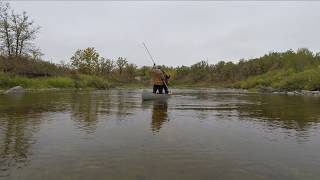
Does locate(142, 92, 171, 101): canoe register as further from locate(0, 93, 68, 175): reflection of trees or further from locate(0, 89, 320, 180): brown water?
locate(0, 93, 68, 175): reflection of trees

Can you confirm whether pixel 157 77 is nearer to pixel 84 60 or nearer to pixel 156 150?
pixel 156 150

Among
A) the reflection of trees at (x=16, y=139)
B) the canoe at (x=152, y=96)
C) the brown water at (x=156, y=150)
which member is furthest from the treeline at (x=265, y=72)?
the reflection of trees at (x=16, y=139)

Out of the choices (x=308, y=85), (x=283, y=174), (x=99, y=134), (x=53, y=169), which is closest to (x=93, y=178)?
(x=53, y=169)

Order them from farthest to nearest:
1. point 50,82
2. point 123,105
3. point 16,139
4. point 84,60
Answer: point 84,60 < point 50,82 < point 123,105 < point 16,139

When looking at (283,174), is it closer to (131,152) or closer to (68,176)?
(131,152)

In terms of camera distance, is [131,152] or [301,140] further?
[301,140]

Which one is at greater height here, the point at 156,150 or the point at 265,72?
the point at 265,72

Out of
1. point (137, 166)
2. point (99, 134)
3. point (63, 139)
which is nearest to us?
point (137, 166)

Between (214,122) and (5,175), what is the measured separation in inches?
394

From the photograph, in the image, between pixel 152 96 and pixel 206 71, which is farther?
pixel 206 71

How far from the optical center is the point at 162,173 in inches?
271

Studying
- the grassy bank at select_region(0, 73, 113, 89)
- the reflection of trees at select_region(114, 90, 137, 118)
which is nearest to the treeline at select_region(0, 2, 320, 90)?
the grassy bank at select_region(0, 73, 113, 89)

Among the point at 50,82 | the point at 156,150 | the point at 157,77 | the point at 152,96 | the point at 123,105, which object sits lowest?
the point at 156,150

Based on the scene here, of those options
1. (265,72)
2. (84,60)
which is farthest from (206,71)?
(84,60)
